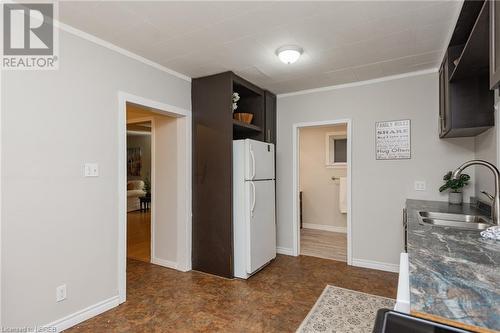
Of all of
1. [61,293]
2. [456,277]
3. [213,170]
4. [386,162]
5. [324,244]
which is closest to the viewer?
[456,277]

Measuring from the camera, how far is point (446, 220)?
2285 millimetres

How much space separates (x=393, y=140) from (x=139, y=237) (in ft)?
14.9

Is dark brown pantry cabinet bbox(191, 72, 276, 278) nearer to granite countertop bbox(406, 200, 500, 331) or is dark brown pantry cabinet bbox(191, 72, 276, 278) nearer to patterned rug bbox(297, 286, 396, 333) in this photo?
patterned rug bbox(297, 286, 396, 333)

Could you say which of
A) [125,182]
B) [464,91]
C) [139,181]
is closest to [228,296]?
[125,182]

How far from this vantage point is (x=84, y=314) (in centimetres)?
229

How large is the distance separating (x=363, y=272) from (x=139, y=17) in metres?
3.54

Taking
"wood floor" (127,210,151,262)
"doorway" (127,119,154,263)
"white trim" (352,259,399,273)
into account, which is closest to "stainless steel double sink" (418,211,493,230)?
"white trim" (352,259,399,273)

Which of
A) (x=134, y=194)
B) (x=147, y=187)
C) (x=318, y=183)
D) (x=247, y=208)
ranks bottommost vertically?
(x=134, y=194)

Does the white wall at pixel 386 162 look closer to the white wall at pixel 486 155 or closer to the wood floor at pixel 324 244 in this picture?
the white wall at pixel 486 155

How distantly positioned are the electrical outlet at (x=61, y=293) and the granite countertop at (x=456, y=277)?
2.44 metres

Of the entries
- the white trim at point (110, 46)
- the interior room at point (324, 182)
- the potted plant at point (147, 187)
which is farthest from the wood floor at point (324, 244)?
the potted plant at point (147, 187)

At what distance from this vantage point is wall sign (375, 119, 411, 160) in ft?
10.8

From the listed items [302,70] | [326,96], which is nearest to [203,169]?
[302,70]

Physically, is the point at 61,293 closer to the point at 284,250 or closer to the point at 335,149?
the point at 284,250
